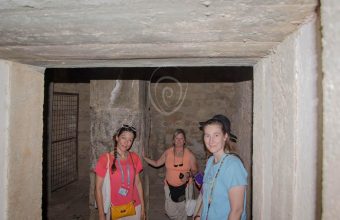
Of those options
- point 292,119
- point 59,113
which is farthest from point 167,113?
point 292,119

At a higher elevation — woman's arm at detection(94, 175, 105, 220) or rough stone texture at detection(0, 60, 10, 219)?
rough stone texture at detection(0, 60, 10, 219)

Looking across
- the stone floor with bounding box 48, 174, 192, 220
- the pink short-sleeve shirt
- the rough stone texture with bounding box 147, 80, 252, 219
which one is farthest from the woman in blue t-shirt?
the rough stone texture with bounding box 147, 80, 252, 219

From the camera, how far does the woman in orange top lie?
4.11m

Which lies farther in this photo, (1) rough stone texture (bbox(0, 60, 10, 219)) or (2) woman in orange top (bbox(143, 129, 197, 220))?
(2) woman in orange top (bbox(143, 129, 197, 220))

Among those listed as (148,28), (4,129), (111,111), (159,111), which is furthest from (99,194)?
(159,111)

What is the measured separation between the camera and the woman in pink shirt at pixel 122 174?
2.89 m

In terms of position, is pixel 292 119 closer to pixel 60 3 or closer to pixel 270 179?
pixel 270 179

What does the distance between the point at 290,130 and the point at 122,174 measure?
7.29 ft

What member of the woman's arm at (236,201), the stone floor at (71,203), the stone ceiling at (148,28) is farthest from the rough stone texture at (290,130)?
the stone floor at (71,203)

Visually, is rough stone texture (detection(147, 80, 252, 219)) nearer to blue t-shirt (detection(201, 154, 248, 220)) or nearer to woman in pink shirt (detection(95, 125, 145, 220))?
woman in pink shirt (detection(95, 125, 145, 220))

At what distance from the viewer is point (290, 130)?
1.10m

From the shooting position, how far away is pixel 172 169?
412cm

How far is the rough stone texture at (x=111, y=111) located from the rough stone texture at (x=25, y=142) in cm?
168

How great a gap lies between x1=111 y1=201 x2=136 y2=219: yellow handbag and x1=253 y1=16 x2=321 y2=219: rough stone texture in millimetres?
1821
